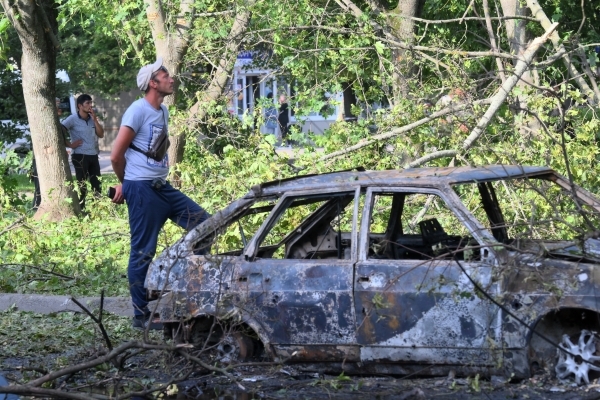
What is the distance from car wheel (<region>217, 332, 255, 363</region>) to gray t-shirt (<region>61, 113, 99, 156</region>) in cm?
909

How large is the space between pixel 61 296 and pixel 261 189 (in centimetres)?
326

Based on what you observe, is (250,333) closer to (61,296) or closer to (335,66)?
(61,296)

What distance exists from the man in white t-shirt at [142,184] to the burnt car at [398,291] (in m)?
0.98

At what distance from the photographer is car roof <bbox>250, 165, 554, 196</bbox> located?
5820mm

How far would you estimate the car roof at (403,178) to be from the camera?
582 cm

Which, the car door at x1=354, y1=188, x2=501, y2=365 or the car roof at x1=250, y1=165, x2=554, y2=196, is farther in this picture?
the car roof at x1=250, y1=165, x2=554, y2=196

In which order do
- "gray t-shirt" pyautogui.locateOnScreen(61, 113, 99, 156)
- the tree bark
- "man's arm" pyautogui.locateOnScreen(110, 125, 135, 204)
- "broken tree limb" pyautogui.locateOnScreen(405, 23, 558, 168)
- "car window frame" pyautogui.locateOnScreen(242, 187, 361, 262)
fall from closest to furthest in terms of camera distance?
"car window frame" pyautogui.locateOnScreen(242, 187, 361, 262) < "man's arm" pyautogui.locateOnScreen(110, 125, 135, 204) < "broken tree limb" pyautogui.locateOnScreen(405, 23, 558, 168) < the tree bark < "gray t-shirt" pyautogui.locateOnScreen(61, 113, 99, 156)

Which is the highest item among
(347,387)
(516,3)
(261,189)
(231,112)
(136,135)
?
(516,3)

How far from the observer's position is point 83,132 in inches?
575

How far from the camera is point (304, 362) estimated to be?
232 inches

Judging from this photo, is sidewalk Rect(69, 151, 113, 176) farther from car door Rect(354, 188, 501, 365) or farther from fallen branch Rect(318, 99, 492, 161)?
car door Rect(354, 188, 501, 365)

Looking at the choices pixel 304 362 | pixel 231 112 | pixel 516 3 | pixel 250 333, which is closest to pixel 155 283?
pixel 250 333

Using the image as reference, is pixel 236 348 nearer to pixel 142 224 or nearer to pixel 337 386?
pixel 337 386

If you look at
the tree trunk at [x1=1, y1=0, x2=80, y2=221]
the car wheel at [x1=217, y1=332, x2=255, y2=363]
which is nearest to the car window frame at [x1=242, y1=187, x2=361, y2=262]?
the car wheel at [x1=217, y1=332, x2=255, y2=363]
